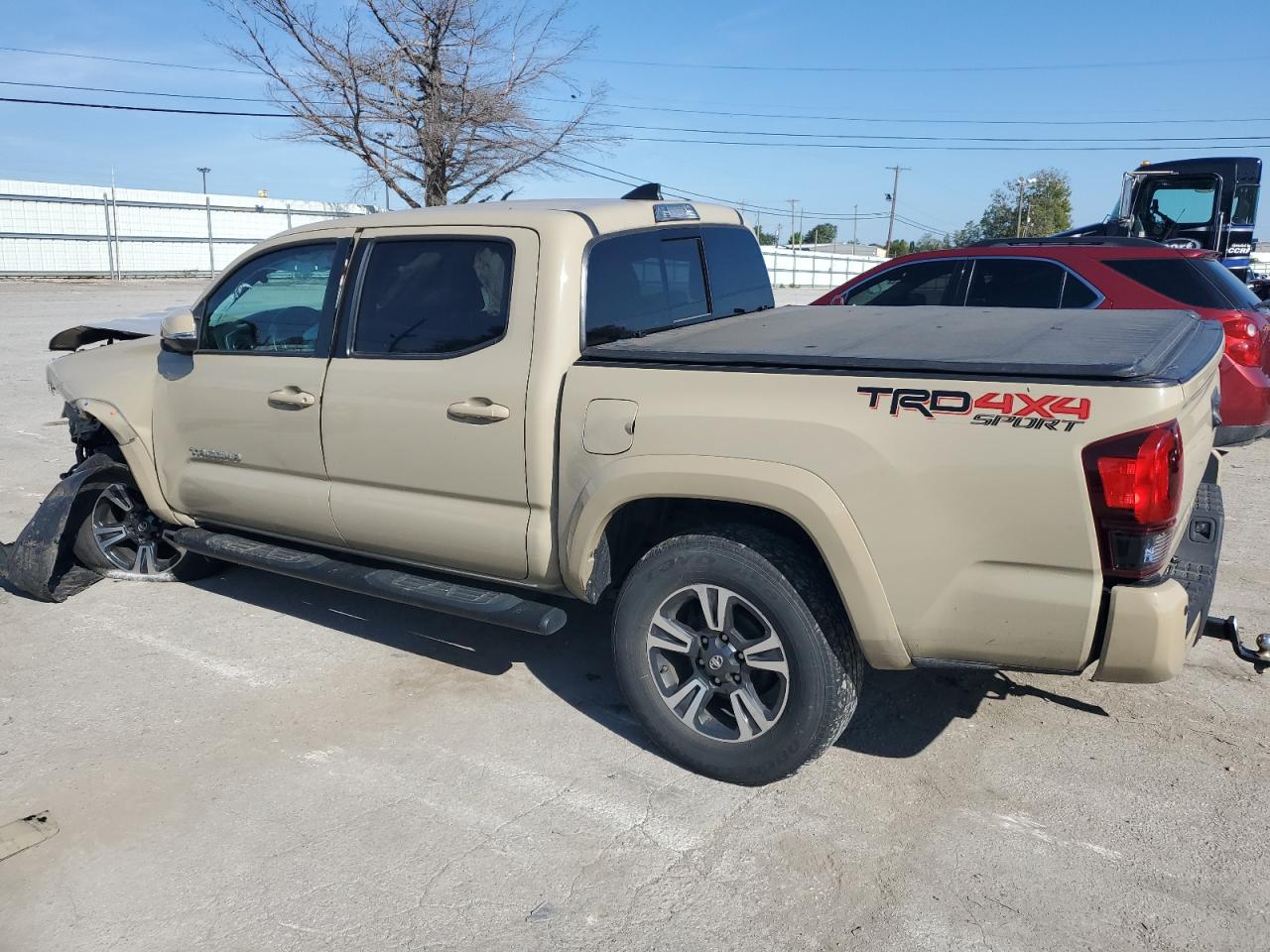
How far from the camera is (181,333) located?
496 cm

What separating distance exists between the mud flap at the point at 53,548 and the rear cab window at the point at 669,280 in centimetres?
304

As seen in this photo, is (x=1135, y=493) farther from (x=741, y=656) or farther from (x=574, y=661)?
(x=574, y=661)

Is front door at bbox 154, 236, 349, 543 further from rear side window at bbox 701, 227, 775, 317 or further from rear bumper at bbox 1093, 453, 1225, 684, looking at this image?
rear bumper at bbox 1093, 453, 1225, 684

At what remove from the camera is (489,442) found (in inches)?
153

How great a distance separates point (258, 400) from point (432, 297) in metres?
1.07

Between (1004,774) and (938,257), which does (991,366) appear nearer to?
(1004,774)

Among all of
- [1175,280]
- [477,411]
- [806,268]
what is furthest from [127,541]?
[806,268]

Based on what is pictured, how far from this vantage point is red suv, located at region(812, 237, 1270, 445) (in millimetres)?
6887

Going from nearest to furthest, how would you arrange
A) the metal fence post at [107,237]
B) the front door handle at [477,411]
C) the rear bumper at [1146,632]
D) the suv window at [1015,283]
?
the rear bumper at [1146,632] < the front door handle at [477,411] < the suv window at [1015,283] < the metal fence post at [107,237]

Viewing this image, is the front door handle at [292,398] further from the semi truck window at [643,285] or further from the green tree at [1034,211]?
the green tree at [1034,211]

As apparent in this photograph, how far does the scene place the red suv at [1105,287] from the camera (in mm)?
6887

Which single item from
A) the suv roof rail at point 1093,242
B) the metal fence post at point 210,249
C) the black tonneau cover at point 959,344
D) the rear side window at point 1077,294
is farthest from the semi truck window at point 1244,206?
the metal fence post at point 210,249

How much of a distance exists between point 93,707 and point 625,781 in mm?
2261

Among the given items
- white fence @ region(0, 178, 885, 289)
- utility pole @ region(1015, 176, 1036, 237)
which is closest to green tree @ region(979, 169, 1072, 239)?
utility pole @ region(1015, 176, 1036, 237)
